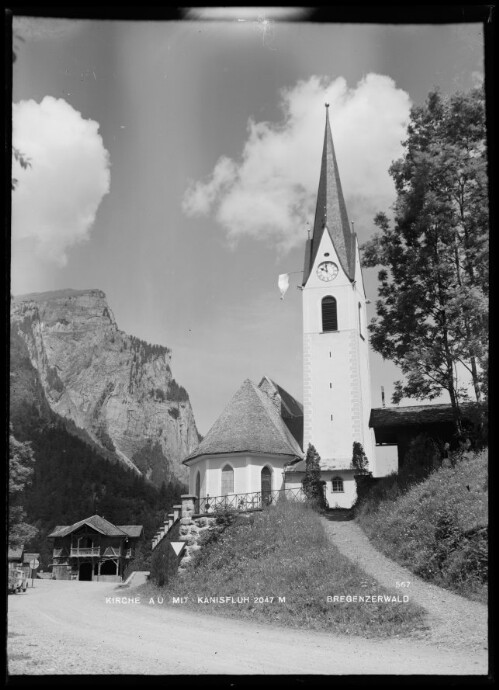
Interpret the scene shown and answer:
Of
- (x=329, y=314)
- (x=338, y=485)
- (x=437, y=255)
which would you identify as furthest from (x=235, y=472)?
(x=437, y=255)

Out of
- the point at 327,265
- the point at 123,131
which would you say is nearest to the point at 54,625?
the point at 123,131

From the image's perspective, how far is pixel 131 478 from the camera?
1565 centimetres

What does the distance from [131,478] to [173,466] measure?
4845 mm

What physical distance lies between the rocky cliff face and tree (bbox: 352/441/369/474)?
23.8ft

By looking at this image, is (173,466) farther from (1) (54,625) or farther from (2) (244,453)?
(1) (54,625)

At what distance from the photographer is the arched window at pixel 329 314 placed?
24.8m

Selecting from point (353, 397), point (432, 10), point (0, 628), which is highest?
point (432, 10)

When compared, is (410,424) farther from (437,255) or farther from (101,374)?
(101,374)

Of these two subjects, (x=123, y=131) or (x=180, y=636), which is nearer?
(x=180, y=636)

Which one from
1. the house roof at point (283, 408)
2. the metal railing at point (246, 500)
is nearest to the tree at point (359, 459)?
the metal railing at point (246, 500)

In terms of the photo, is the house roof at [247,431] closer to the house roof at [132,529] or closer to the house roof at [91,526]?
the house roof at [132,529]

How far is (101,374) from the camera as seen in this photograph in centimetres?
1330

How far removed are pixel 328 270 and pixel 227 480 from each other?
8.62 meters

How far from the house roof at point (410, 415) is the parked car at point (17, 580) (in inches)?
407
